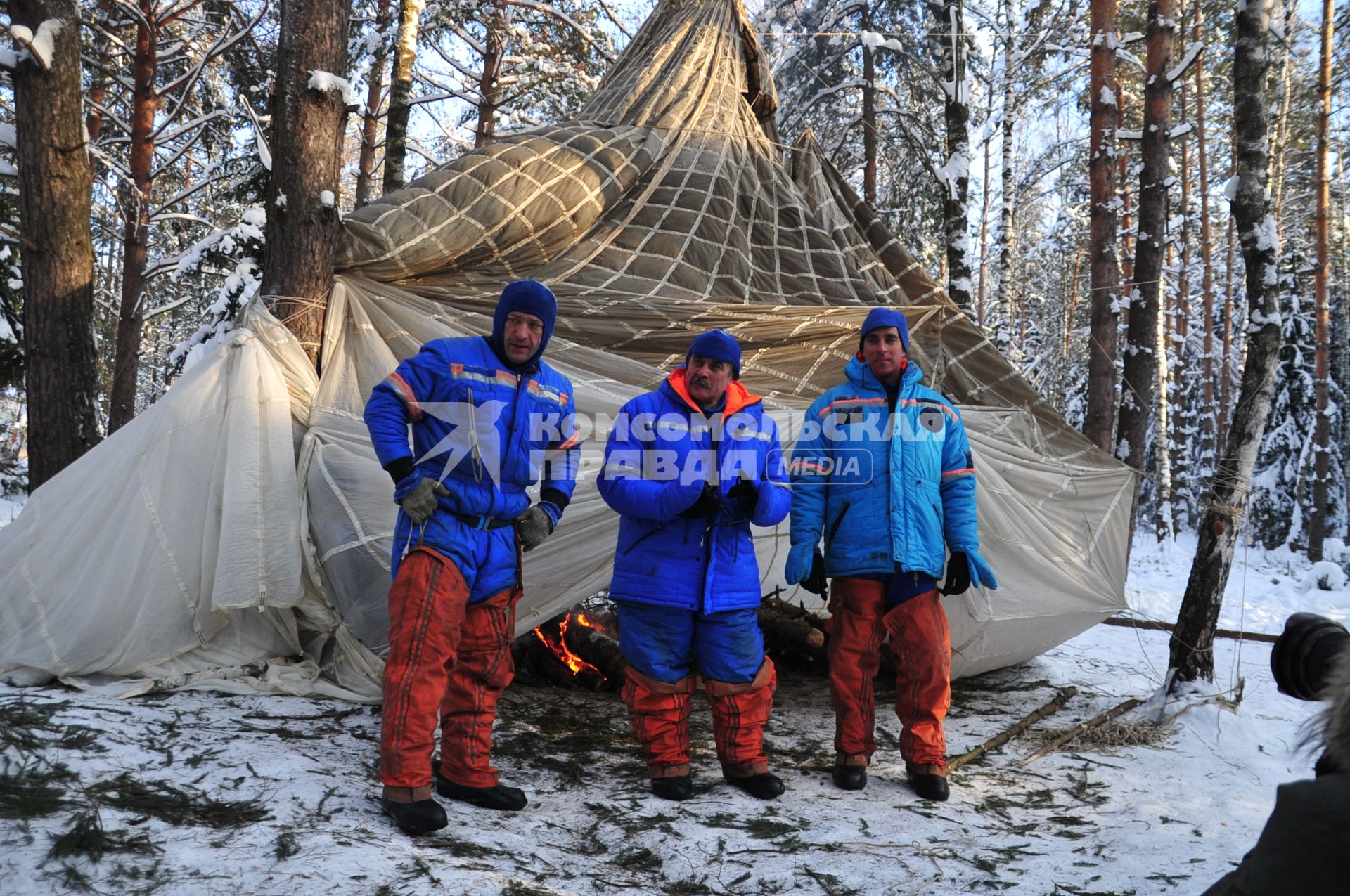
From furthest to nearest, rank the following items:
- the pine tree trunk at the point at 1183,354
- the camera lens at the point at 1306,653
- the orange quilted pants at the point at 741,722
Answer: the pine tree trunk at the point at 1183,354, the orange quilted pants at the point at 741,722, the camera lens at the point at 1306,653

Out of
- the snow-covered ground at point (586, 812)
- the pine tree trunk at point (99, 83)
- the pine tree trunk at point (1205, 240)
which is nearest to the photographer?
the snow-covered ground at point (586, 812)

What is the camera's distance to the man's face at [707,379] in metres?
2.97

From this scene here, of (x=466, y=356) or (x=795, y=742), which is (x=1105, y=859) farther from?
(x=466, y=356)

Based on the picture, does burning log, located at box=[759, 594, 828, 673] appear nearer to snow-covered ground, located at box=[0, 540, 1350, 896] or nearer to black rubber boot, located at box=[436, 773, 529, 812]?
snow-covered ground, located at box=[0, 540, 1350, 896]

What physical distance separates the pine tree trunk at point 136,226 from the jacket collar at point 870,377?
7.55 metres

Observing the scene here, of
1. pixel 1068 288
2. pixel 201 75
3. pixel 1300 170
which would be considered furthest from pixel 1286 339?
pixel 201 75

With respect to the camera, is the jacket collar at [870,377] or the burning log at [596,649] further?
the burning log at [596,649]

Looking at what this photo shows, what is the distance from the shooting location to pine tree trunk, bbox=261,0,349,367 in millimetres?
3982

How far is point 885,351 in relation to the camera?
3199mm

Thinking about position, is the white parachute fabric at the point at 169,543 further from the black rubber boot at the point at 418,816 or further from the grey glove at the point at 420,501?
the black rubber boot at the point at 418,816

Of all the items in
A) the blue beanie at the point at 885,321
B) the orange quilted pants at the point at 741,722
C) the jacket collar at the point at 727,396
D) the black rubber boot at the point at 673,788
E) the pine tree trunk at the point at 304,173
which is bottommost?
the black rubber boot at the point at 673,788

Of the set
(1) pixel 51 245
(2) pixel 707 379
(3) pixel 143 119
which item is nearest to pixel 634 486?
(2) pixel 707 379

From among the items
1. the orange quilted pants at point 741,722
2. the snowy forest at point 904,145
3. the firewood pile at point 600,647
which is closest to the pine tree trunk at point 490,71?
the snowy forest at point 904,145

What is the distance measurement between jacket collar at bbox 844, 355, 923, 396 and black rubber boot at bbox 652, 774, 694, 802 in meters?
1.47
